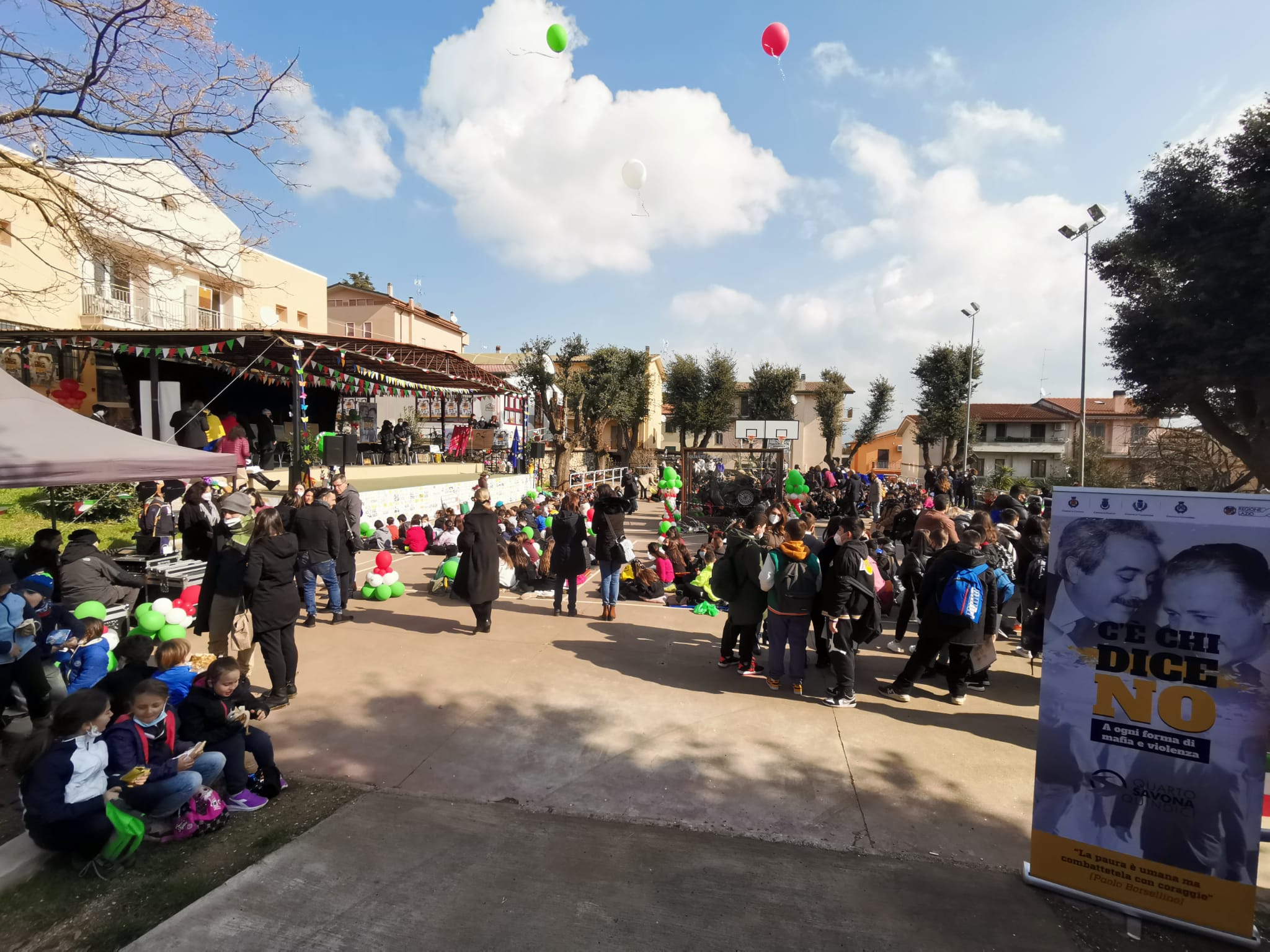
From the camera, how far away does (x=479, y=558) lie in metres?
6.21

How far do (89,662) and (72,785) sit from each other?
6.17 ft

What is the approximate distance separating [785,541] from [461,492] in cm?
1296

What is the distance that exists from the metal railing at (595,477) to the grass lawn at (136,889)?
53.0ft

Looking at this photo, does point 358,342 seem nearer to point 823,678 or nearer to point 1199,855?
point 823,678

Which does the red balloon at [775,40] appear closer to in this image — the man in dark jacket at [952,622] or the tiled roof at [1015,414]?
the man in dark jacket at [952,622]

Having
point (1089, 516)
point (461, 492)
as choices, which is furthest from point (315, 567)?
point (461, 492)

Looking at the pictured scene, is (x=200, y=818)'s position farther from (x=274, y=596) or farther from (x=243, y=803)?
(x=274, y=596)

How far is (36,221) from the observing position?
15109 millimetres

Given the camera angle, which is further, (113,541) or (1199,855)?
(113,541)

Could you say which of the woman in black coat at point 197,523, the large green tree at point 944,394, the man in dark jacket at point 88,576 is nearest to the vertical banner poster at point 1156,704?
the man in dark jacket at point 88,576

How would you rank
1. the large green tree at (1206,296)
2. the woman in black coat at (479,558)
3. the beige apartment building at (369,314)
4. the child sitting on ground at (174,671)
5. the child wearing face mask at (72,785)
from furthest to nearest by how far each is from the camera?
1. the beige apartment building at (369,314)
2. the large green tree at (1206,296)
3. the woman in black coat at (479,558)
4. the child sitting on ground at (174,671)
5. the child wearing face mask at (72,785)


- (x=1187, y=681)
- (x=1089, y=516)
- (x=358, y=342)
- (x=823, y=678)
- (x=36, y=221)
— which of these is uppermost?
(x=36, y=221)

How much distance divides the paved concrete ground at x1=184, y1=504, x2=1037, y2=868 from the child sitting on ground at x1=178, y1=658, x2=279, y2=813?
0.44 meters

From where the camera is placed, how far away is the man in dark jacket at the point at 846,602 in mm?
4836
